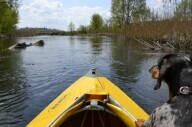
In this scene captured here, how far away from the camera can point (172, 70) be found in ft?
8.06

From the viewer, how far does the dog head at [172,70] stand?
95.4 inches

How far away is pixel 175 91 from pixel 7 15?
59.3 metres

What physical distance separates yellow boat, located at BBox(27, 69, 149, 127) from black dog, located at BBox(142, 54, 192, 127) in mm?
2409

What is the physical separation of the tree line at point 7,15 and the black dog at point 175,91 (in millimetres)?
47380

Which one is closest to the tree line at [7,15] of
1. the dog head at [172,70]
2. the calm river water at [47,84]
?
the calm river water at [47,84]

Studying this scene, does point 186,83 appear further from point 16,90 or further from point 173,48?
point 173,48

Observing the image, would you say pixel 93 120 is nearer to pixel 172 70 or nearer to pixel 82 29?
pixel 172 70

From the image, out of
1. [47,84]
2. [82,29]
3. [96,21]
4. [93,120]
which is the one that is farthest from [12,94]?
[82,29]

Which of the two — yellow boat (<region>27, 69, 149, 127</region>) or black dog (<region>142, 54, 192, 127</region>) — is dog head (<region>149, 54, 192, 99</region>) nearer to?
black dog (<region>142, 54, 192, 127</region>)

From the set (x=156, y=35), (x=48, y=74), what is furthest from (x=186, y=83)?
(x=156, y=35)

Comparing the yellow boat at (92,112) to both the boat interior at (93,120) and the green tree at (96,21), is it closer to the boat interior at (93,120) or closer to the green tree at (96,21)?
the boat interior at (93,120)

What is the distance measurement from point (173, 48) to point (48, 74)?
447 inches

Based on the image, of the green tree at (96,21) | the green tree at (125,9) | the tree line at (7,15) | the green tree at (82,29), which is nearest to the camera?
the tree line at (7,15)

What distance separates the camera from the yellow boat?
495 centimetres
